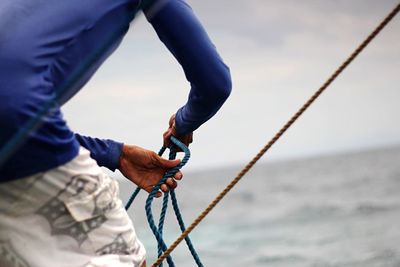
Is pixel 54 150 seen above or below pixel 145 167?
above

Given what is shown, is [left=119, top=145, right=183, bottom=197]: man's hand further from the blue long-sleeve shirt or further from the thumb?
the blue long-sleeve shirt

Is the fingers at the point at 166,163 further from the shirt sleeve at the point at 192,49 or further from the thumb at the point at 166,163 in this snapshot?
the shirt sleeve at the point at 192,49

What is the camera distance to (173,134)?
2.02m

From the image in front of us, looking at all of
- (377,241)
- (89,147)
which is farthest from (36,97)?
(377,241)

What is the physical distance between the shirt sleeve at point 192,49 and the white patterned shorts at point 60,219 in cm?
41

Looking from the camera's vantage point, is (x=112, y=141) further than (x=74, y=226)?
Yes

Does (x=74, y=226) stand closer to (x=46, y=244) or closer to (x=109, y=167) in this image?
(x=46, y=244)

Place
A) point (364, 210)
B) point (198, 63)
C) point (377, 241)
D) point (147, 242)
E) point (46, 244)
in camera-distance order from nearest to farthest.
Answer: point (46, 244), point (198, 63), point (377, 241), point (147, 242), point (364, 210)

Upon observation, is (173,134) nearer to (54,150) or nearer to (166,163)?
(166,163)

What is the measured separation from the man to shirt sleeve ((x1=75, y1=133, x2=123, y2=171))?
1.52 feet

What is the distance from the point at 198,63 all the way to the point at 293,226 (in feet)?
64.2

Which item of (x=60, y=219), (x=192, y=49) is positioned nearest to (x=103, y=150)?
(x=192, y=49)

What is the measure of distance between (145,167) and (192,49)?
449 millimetres

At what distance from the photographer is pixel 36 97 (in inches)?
49.2
